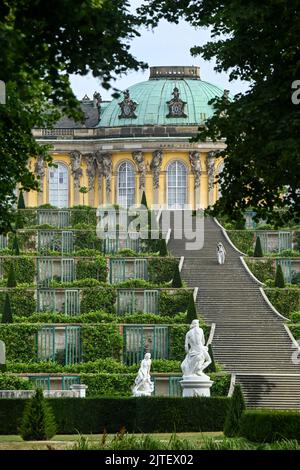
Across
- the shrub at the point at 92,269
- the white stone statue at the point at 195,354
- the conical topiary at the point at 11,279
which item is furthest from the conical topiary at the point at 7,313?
the white stone statue at the point at 195,354

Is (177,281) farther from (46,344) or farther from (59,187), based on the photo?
(59,187)

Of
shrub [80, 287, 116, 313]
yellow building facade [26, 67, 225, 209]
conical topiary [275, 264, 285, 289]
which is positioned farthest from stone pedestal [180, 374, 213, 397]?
yellow building facade [26, 67, 225, 209]

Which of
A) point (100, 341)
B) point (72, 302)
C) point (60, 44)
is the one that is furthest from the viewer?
point (72, 302)

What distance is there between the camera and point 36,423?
34156 millimetres

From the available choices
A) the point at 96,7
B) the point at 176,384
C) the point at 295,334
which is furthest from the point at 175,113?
the point at 96,7

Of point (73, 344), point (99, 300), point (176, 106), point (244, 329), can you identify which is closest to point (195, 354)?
point (73, 344)

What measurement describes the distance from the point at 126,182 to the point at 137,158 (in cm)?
125

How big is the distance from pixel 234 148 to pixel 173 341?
2429 cm

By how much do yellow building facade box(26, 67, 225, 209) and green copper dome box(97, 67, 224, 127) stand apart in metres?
0.05

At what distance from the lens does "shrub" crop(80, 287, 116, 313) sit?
60.2m

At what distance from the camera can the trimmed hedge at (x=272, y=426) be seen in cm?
3152

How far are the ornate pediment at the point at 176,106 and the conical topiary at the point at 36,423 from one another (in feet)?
186

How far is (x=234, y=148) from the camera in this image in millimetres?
31875

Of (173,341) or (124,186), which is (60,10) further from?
(124,186)
